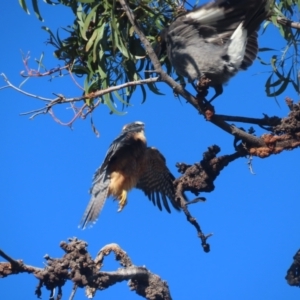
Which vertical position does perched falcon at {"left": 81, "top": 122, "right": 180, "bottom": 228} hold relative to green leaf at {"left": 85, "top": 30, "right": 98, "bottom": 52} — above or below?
above

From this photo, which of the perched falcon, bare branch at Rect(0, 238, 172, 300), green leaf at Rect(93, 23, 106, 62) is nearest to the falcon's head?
the perched falcon

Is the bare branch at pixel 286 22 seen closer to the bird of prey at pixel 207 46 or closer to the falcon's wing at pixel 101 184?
the bird of prey at pixel 207 46

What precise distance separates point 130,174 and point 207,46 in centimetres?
154

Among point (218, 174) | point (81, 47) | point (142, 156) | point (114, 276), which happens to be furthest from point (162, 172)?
point (114, 276)

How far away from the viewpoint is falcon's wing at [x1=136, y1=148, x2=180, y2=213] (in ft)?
17.3

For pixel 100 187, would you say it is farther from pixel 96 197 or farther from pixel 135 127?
pixel 135 127

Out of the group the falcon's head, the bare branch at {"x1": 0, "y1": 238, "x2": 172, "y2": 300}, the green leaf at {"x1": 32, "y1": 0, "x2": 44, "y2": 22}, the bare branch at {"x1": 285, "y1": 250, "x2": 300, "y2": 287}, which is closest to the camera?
the bare branch at {"x1": 0, "y1": 238, "x2": 172, "y2": 300}

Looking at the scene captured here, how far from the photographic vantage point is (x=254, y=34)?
3.83 meters

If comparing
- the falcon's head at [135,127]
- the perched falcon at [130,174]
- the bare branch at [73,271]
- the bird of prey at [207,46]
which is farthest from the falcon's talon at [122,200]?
the bare branch at [73,271]

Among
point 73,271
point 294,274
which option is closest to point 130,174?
point 294,274

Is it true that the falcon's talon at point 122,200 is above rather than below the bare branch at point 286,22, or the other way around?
below

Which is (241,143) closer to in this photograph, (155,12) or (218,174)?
(218,174)

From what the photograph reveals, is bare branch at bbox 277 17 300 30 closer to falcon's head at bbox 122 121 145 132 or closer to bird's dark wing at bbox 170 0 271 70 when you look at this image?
bird's dark wing at bbox 170 0 271 70

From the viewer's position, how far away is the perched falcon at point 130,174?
198 inches
